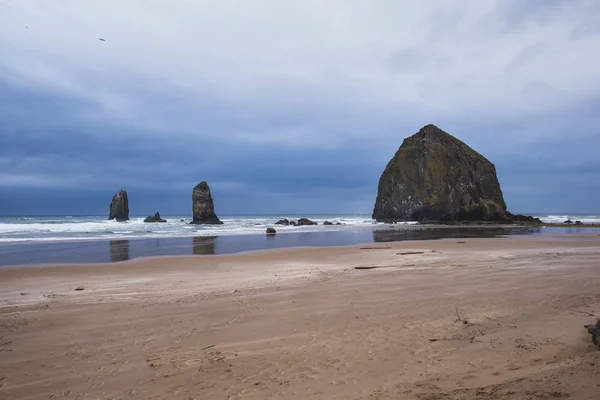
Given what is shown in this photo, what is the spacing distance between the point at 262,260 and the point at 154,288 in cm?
687

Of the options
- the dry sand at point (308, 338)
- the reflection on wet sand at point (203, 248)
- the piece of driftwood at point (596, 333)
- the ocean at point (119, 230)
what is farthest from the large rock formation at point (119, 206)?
the piece of driftwood at point (596, 333)

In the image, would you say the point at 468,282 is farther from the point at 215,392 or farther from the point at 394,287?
the point at 215,392

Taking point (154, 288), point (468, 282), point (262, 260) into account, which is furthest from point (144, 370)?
point (262, 260)

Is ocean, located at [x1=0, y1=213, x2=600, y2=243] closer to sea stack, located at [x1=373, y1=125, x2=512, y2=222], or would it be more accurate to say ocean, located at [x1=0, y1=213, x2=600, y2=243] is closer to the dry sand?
sea stack, located at [x1=373, y1=125, x2=512, y2=222]

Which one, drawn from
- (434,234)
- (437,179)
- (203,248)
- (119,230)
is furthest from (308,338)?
(437,179)

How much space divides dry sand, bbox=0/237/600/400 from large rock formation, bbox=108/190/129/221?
237 ft

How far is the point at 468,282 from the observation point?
379 inches

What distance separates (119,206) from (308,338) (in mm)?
80924

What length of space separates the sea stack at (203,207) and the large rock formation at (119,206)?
2397 centimetres

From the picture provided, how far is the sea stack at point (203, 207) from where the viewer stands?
61688 mm

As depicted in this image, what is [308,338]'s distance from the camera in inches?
223

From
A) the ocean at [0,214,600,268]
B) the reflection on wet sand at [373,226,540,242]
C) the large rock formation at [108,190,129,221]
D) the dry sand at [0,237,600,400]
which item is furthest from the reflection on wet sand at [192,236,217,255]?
the large rock formation at [108,190,129,221]

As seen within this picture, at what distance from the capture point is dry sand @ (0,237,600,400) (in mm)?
4043

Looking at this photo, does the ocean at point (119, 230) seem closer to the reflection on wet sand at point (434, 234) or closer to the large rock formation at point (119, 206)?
the reflection on wet sand at point (434, 234)
